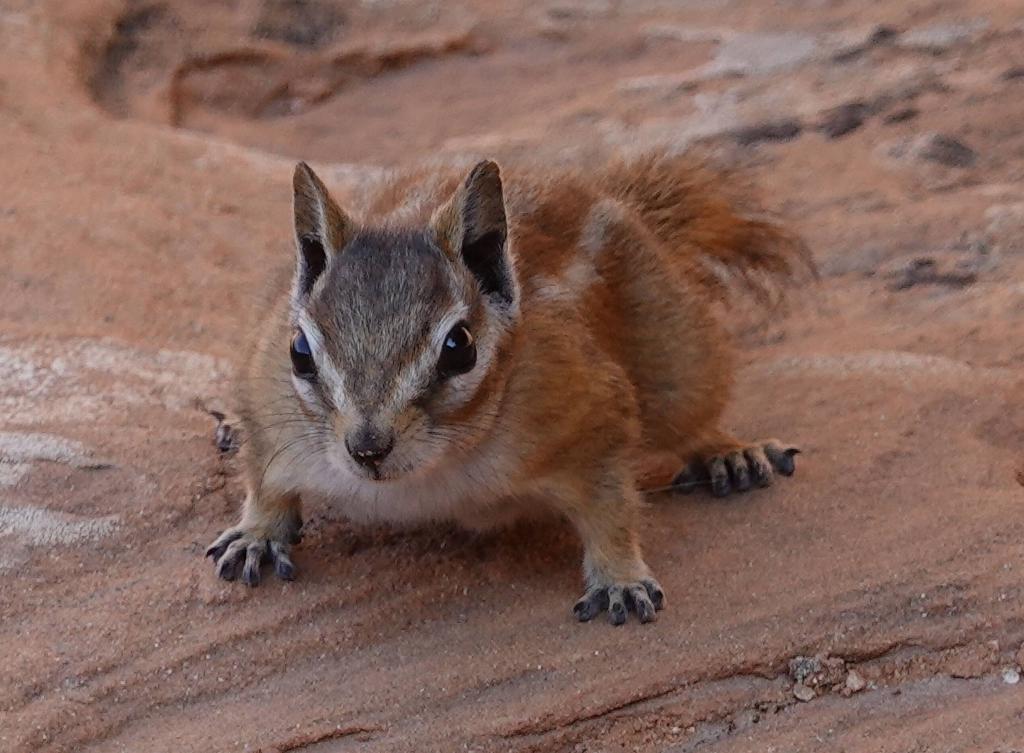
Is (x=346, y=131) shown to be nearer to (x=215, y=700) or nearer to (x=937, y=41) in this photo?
(x=937, y=41)

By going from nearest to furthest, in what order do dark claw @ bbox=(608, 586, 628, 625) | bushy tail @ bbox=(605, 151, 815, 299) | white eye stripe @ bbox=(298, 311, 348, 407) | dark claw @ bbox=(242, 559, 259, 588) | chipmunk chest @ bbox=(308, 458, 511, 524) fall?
white eye stripe @ bbox=(298, 311, 348, 407), chipmunk chest @ bbox=(308, 458, 511, 524), dark claw @ bbox=(608, 586, 628, 625), dark claw @ bbox=(242, 559, 259, 588), bushy tail @ bbox=(605, 151, 815, 299)

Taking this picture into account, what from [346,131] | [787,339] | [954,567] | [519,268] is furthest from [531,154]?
[954,567]

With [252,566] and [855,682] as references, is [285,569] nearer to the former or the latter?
[252,566]

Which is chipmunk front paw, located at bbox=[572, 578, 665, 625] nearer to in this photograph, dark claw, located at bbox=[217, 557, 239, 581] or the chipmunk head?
the chipmunk head

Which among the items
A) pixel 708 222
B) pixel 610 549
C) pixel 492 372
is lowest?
pixel 610 549

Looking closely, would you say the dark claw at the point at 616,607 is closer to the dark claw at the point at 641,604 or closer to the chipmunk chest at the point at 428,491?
the dark claw at the point at 641,604

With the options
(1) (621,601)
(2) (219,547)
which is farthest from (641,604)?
(2) (219,547)

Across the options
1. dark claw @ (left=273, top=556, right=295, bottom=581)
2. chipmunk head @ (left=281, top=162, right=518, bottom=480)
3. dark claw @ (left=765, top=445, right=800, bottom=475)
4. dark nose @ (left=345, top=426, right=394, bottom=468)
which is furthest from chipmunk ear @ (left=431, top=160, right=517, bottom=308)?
dark claw @ (left=765, top=445, right=800, bottom=475)

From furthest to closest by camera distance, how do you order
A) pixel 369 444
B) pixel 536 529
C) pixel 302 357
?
pixel 536 529
pixel 302 357
pixel 369 444
